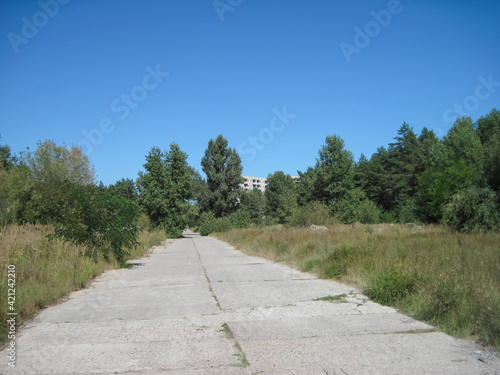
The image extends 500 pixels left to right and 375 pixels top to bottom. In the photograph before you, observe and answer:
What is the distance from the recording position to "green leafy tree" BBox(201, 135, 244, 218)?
215 feet

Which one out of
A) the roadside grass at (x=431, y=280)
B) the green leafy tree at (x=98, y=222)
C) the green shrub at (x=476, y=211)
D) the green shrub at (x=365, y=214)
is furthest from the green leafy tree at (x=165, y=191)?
the roadside grass at (x=431, y=280)

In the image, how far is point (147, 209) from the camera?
49500mm

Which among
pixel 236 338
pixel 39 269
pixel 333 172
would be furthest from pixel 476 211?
pixel 333 172

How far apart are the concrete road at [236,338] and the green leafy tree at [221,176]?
5730 cm

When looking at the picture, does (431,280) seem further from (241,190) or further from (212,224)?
(241,190)

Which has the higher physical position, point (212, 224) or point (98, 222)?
point (212, 224)

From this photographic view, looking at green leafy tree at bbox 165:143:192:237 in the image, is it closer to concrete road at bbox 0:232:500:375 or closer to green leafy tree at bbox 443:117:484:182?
green leafy tree at bbox 443:117:484:182

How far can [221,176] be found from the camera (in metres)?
65.5

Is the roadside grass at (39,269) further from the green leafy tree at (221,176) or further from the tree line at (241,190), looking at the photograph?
the green leafy tree at (221,176)

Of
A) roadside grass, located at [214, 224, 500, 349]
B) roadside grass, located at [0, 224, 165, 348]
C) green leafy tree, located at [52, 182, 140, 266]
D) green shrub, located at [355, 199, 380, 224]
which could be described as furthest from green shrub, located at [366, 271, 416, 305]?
green shrub, located at [355, 199, 380, 224]

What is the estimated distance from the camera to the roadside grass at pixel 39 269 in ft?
20.5

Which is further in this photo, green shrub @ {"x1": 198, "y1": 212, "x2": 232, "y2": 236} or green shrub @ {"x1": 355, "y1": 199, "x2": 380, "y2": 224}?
green shrub @ {"x1": 198, "y1": 212, "x2": 232, "y2": 236}

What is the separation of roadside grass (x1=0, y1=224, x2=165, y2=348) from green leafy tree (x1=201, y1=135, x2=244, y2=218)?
52.4m

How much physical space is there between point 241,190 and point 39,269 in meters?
58.1
